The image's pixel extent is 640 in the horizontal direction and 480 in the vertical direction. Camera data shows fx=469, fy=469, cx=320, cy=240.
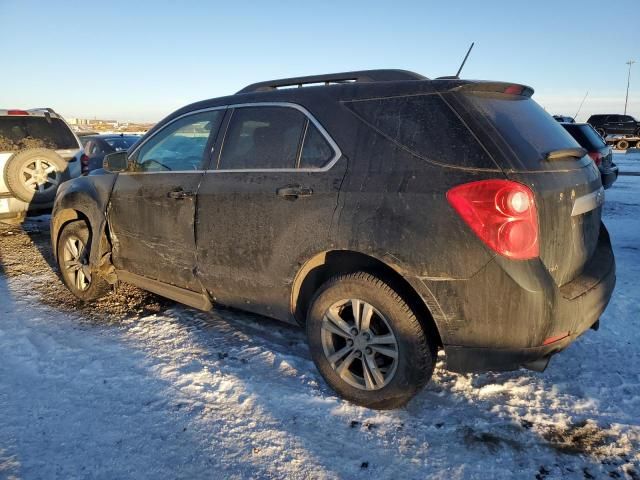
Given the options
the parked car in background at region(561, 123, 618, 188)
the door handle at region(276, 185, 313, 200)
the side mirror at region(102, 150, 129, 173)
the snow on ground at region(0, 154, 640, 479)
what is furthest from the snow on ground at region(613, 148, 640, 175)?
the side mirror at region(102, 150, 129, 173)

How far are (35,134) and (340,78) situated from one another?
649 centimetres

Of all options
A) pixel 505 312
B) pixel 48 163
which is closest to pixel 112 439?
pixel 505 312

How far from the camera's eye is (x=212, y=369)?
130 inches

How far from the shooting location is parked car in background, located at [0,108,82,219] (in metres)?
6.58

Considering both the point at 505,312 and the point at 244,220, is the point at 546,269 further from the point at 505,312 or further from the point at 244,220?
the point at 244,220

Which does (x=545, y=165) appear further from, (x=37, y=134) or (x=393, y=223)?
(x=37, y=134)

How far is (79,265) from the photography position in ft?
15.0

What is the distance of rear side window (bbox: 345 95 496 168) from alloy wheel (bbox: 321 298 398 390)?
3.07ft

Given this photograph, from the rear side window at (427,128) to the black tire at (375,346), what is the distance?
30.6 inches

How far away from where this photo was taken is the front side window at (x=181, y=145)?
11.9ft

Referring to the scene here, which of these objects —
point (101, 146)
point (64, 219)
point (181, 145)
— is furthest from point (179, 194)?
point (101, 146)

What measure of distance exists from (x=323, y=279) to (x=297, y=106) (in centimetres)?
115

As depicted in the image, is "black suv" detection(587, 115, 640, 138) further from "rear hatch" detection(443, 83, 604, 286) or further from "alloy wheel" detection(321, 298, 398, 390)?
"alloy wheel" detection(321, 298, 398, 390)

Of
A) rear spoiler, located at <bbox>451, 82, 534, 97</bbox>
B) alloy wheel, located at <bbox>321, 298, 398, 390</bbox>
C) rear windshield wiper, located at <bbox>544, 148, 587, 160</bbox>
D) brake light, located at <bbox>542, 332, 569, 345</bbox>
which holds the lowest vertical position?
alloy wheel, located at <bbox>321, 298, 398, 390</bbox>
